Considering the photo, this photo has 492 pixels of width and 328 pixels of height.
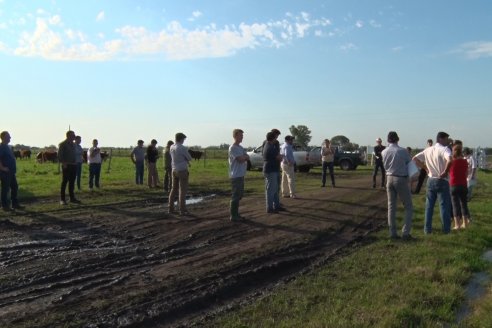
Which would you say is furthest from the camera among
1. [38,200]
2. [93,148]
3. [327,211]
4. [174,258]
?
[93,148]

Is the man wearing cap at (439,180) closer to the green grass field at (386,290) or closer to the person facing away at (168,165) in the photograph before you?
the green grass field at (386,290)

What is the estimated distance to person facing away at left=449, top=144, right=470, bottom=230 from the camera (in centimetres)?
975

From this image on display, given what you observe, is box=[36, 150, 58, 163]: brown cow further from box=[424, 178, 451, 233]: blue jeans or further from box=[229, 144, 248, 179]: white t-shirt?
box=[424, 178, 451, 233]: blue jeans

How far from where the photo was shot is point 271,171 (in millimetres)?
11703

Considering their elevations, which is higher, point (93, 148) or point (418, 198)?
point (93, 148)

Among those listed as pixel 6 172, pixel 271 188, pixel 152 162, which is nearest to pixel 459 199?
pixel 271 188

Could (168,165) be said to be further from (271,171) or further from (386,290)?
(386,290)

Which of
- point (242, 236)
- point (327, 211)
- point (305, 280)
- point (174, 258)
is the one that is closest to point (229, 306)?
point (305, 280)

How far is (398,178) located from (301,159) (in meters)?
21.0

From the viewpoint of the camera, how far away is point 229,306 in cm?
518

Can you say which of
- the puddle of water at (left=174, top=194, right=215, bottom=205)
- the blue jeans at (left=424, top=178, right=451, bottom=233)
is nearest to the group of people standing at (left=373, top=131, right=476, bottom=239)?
the blue jeans at (left=424, top=178, right=451, bottom=233)

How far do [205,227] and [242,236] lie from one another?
1.09 metres

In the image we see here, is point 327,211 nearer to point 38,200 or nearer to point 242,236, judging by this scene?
point 242,236

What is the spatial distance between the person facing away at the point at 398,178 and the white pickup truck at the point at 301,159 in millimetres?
20717
